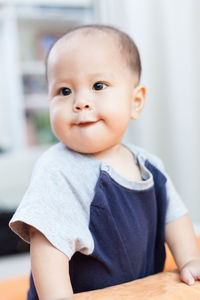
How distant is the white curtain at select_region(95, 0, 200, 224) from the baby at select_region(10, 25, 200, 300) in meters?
1.08

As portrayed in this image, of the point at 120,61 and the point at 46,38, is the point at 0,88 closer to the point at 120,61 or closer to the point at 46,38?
the point at 46,38

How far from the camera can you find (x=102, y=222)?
0.67 m

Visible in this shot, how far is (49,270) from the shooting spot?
1.95ft

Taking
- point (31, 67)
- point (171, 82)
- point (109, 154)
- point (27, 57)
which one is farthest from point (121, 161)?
point (27, 57)

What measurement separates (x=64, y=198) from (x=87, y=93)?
0.18 metres

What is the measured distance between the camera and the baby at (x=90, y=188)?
24.4 inches

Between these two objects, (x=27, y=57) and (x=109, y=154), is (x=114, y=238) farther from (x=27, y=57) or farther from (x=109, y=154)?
(x=27, y=57)

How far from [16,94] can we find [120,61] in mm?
1914

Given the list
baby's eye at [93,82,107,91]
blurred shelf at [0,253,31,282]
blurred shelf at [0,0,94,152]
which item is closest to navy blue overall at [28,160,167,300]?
baby's eye at [93,82,107,91]

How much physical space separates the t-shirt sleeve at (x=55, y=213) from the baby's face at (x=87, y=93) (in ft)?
0.26

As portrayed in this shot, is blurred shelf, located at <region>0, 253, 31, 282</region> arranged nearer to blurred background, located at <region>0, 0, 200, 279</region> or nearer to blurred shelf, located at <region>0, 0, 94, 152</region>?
blurred background, located at <region>0, 0, 200, 279</region>

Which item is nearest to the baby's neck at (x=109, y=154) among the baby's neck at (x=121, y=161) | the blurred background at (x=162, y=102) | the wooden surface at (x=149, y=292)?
the baby's neck at (x=121, y=161)

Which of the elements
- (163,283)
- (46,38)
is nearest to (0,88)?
(46,38)

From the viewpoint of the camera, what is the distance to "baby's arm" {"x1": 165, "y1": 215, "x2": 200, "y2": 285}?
723 mm
